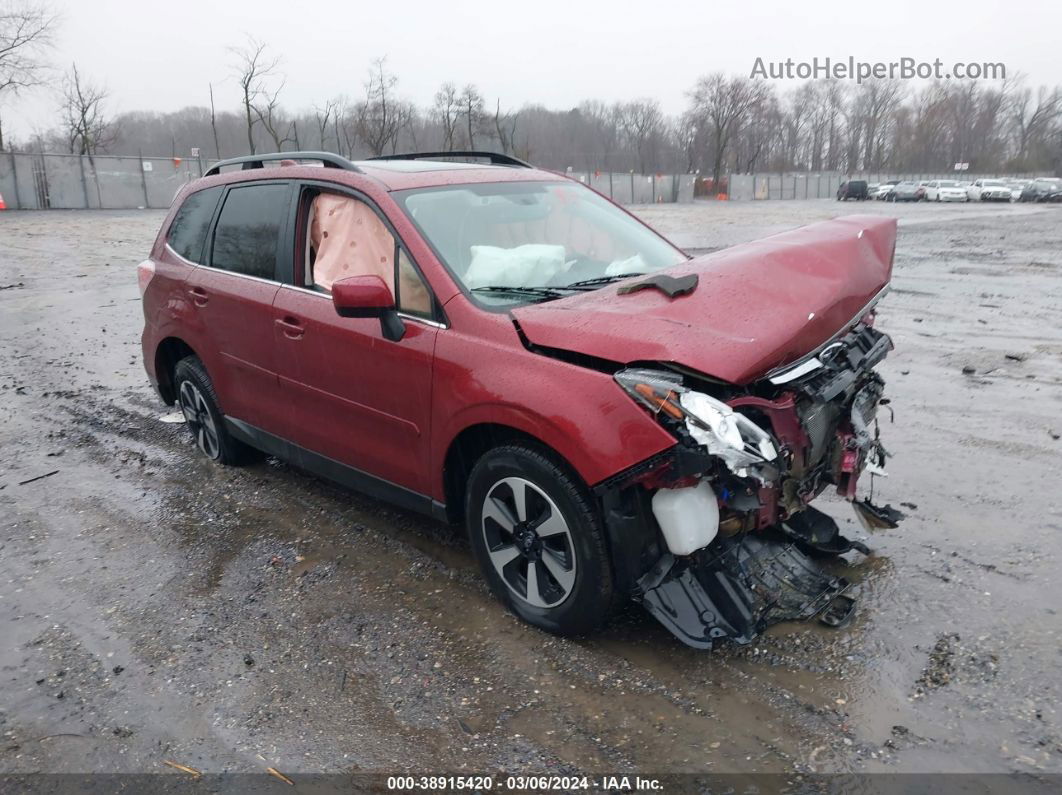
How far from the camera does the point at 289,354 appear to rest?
4.35m

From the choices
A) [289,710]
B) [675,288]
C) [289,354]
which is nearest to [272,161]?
[289,354]

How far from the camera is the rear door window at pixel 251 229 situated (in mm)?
4539

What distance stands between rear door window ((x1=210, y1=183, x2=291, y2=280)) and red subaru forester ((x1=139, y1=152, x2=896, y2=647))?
0.08ft

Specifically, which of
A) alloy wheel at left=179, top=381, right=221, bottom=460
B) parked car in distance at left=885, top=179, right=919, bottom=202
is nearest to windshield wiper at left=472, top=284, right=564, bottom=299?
alloy wheel at left=179, top=381, right=221, bottom=460

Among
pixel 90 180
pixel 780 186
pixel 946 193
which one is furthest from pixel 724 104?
pixel 90 180

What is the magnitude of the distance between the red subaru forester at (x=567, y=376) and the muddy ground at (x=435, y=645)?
0.27 meters

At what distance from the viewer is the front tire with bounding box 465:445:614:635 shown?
10.2 feet

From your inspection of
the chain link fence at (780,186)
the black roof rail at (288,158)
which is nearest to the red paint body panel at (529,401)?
the black roof rail at (288,158)

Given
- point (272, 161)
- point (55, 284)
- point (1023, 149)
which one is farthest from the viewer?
point (1023, 149)

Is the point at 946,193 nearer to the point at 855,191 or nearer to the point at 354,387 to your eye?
the point at 855,191

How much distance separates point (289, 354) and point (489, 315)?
1.44 meters

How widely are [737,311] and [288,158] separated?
2.87 meters

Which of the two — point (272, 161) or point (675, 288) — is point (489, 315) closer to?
point (675, 288)

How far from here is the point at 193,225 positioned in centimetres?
535
